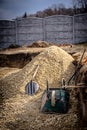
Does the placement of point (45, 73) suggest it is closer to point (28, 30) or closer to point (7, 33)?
point (28, 30)

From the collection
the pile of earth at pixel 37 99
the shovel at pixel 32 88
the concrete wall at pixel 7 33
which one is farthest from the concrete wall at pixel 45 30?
the shovel at pixel 32 88

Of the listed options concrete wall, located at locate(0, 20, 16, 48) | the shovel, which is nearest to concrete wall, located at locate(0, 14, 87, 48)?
concrete wall, located at locate(0, 20, 16, 48)

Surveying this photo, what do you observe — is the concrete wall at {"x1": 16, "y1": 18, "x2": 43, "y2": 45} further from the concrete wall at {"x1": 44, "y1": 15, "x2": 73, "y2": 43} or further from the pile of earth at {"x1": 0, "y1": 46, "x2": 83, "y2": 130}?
the pile of earth at {"x1": 0, "y1": 46, "x2": 83, "y2": 130}

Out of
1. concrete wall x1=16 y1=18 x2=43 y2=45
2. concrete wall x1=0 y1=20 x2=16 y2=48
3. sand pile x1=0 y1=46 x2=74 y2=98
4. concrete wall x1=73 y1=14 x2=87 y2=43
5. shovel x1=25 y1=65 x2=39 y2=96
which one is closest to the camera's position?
shovel x1=25 y1=65 x2=39 y2=96

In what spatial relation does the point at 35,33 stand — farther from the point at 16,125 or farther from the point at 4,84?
the point at 16,125

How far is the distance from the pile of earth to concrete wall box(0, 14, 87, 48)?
274 inches

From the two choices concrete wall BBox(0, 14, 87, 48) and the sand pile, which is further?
concrete wall BBox(0, 14, 87, 48)

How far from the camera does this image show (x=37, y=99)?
661cm

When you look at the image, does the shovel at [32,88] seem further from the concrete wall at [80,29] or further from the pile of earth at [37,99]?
the concrete wall at [80,29]

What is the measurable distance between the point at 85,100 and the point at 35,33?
11761 millimetres

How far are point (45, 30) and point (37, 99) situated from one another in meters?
9.52

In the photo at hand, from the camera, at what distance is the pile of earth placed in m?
5.17

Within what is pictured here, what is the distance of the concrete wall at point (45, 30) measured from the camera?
15.4 m

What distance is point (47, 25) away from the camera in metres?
15.7
